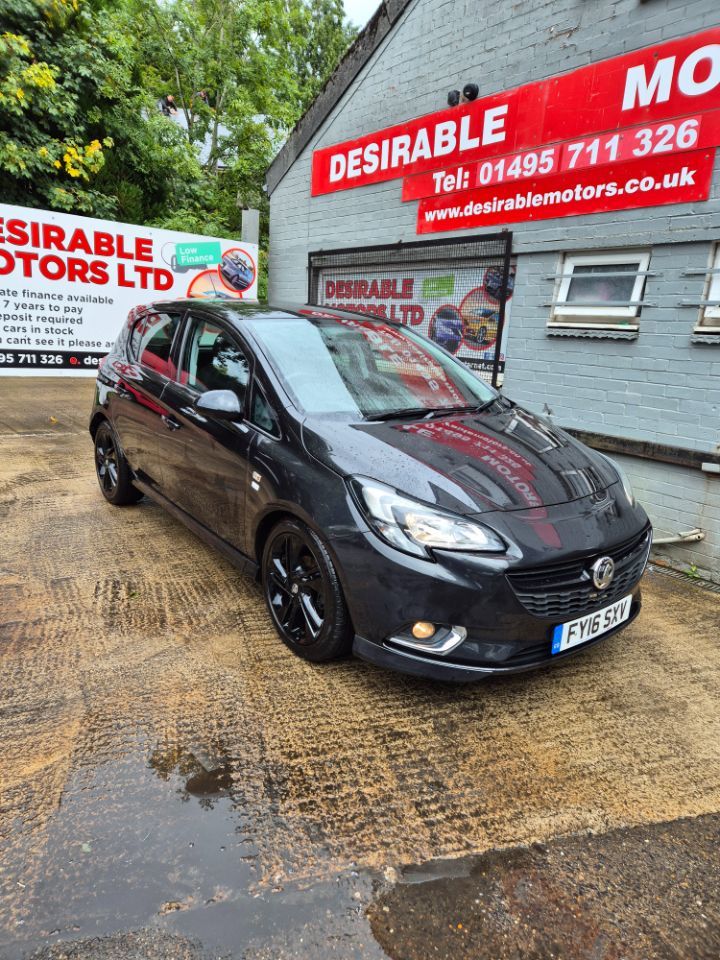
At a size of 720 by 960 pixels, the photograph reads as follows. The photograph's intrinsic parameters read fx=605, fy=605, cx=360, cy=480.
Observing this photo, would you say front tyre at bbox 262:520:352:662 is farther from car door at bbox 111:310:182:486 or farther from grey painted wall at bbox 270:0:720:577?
grey painted wall at bbox 270:0:720:577

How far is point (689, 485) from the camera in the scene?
443cm

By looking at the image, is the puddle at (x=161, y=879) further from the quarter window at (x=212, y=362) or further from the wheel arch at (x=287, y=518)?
the quarter window at (x=212, y=362)

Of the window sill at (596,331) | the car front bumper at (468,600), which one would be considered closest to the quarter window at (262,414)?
the car front bumper at (468,600)

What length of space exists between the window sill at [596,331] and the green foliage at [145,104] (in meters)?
9.93

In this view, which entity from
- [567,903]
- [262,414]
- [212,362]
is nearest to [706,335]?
[262,414]

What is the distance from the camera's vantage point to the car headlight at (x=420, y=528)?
92.5 inches

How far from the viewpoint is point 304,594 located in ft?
9.25

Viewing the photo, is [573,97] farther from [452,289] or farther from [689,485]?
[689,485]

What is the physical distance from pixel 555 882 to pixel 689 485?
132 inches

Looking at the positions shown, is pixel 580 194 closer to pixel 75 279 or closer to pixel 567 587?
pixel 567 587

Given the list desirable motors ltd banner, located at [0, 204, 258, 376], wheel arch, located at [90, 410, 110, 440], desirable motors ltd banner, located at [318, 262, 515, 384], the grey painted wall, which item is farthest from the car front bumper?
desirable motors ltd banner, located at [0, 204, 258, 376]

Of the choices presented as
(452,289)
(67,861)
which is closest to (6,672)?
(67,861)

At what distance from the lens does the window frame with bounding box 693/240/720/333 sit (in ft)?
14.0

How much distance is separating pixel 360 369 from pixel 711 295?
2.76m
